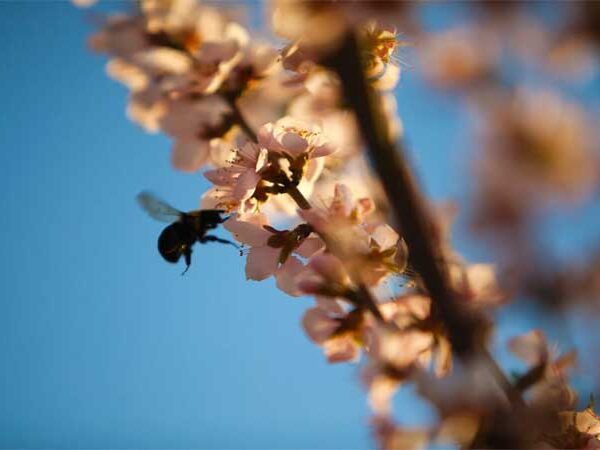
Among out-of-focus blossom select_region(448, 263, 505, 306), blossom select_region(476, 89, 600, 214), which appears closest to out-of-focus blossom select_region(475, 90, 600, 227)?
blossom select_region(476, 89, 600, 214)

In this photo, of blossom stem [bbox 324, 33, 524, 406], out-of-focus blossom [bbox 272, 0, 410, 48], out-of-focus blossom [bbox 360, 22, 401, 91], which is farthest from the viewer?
out-of-focus blossom [bbox 360, 22, 401, 91]

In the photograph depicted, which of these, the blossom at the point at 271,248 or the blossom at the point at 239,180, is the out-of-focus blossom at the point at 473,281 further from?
the blossom at the point at 239,180

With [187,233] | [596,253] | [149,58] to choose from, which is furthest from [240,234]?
[596,253]

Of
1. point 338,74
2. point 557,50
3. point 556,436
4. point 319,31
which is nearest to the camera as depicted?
point 338,74

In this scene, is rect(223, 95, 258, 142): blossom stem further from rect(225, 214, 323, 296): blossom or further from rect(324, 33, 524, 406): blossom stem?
rect(324, 33, 524, 406): blossom stem

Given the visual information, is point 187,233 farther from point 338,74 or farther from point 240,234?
point 338,74
